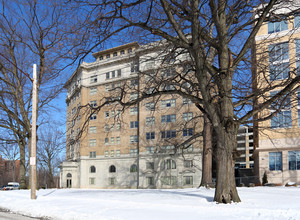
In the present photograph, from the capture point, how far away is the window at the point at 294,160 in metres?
35.2

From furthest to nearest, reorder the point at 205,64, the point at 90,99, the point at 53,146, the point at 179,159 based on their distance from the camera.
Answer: the point at 90,99 < the point at 53,146 < the point at 179,159 < the point at 205,64

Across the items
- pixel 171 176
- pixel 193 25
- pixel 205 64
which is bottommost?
pixel 171 176

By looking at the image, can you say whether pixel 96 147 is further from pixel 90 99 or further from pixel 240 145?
pixel 240 145

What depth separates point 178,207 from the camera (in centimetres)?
979

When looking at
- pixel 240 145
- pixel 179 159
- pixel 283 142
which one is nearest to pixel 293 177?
pixel 283 142

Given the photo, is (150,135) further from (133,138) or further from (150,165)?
(150,165)

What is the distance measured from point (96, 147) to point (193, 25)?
5308cm

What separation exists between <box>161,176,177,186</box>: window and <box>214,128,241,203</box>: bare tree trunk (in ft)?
130

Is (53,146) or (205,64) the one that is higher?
(205,64)

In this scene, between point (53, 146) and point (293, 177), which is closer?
point (293, 177)

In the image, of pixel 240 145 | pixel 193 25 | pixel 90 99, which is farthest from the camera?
pixel 240 145

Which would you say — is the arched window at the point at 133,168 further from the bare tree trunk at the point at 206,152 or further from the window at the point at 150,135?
the bare tree trunk at the point at 206,152

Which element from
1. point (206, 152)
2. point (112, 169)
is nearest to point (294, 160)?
point (206, 152)

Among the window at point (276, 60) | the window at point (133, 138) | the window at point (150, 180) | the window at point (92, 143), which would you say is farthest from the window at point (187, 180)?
the window at point (276, 60)
